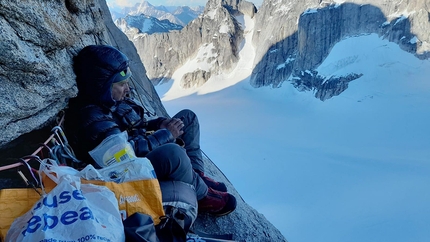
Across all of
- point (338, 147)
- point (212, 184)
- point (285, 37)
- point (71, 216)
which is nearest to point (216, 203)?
point (212, 184)

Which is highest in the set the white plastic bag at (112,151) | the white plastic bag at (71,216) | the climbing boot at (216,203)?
the white plastic bag at (71,216)

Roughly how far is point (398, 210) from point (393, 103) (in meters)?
21.2

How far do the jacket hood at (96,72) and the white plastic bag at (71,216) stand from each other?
1.59 metres

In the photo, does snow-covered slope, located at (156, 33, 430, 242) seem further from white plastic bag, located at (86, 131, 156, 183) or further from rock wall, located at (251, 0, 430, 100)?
white plastic bag, located at (86, 131, 156, 183)

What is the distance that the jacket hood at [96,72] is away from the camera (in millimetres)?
3430

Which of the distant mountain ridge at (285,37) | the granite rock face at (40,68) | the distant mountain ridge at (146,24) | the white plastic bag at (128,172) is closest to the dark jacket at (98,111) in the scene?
the granite rock face at (40,68)

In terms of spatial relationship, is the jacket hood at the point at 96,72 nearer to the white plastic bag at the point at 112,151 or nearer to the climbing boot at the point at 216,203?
the white plastic bag at the point at 112,151

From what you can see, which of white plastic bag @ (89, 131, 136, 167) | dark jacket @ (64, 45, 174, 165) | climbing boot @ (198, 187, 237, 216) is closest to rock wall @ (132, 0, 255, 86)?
dark jacket @ (64, 45, 174, 165)

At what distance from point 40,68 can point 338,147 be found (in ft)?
92.4

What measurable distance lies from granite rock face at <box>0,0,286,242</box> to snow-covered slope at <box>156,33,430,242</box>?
1436 centimetres

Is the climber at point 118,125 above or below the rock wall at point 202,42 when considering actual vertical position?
above

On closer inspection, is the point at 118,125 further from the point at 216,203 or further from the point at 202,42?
the point at 202,42

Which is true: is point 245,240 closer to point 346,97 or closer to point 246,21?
point 346,97

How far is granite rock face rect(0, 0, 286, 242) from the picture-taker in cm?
253
